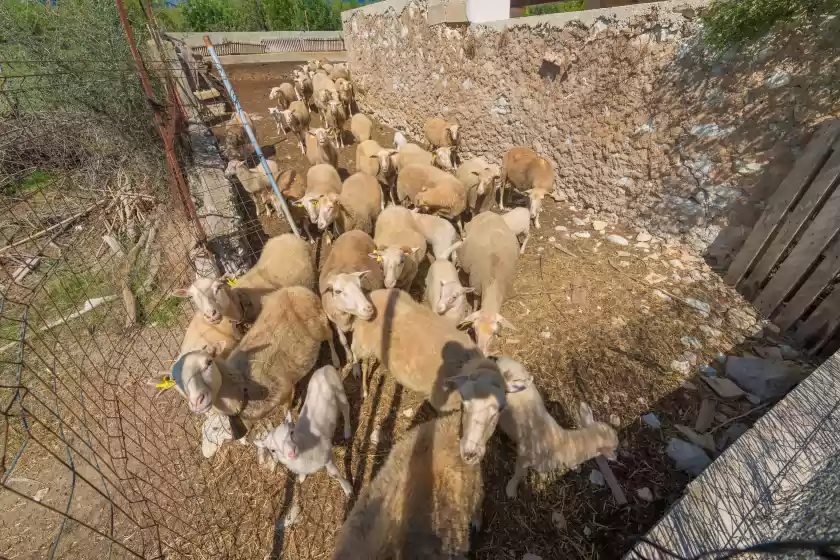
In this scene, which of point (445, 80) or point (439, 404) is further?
point (445, 80)

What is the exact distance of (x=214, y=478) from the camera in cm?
331

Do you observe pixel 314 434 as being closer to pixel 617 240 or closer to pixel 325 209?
pixel 325 209

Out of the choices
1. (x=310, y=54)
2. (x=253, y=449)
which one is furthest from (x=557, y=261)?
(x=310, y=54)

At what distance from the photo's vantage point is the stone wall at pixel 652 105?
13.3ft

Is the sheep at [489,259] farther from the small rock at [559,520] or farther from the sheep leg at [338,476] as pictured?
the sheep leg at [338,476]

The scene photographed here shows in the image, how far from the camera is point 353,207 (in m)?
5.89

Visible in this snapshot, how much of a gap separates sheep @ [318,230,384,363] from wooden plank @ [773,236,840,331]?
172 inches

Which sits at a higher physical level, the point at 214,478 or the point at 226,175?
the point at 226,175

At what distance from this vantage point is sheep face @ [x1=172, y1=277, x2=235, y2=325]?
3576 millimetres

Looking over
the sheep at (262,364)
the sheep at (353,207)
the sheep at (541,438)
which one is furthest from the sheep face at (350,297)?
the sheep at (353,207)

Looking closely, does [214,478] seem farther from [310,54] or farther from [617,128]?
[310,54]

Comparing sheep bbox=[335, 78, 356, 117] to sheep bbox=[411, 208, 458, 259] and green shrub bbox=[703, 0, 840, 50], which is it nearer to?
sheep bbox=[411, 208, 458, 259]

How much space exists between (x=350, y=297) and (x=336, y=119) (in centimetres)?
786

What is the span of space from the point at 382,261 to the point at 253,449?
2.29 m
